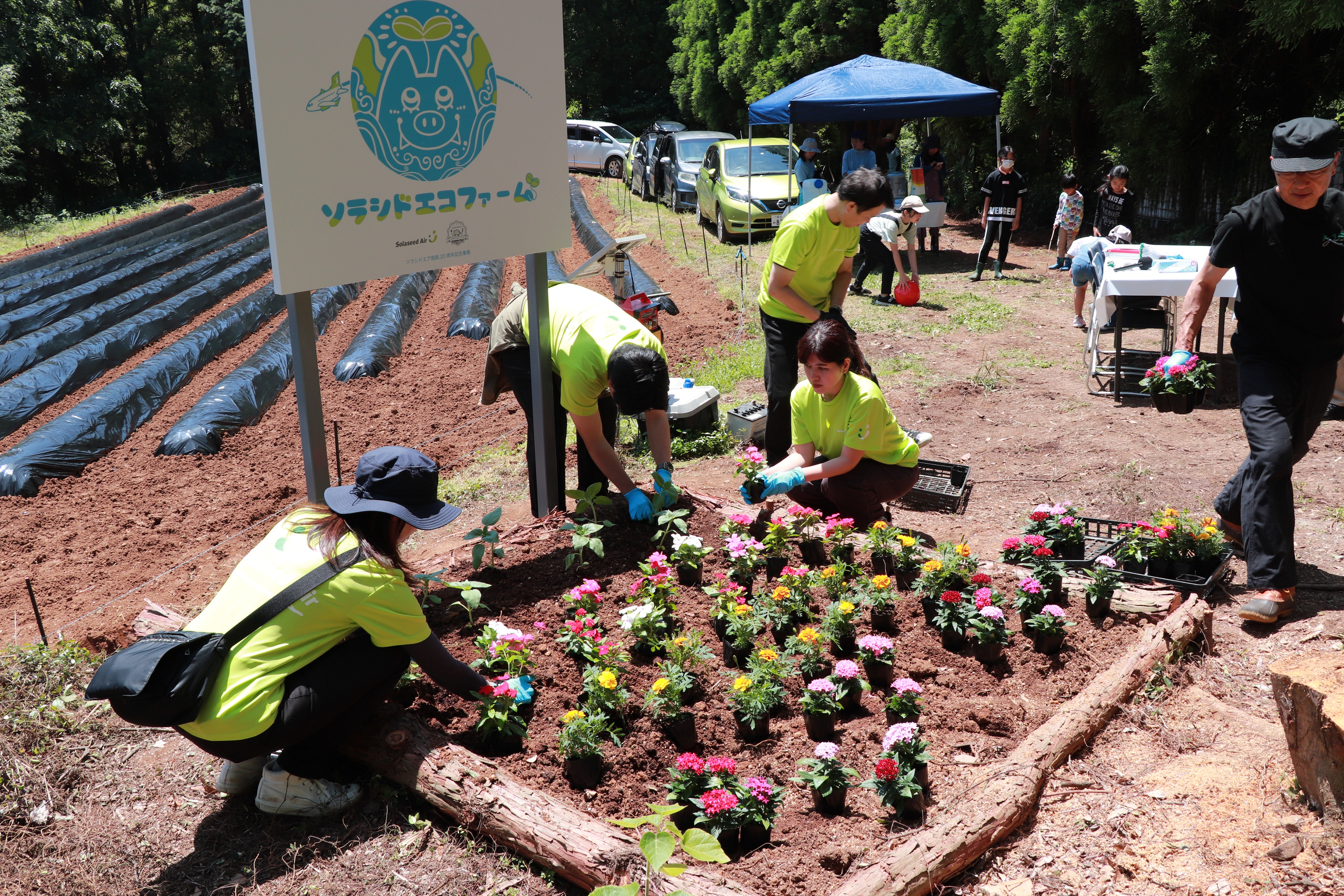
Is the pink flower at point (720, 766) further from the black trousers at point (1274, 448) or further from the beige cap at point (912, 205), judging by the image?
the beige cap at point (912, 205)

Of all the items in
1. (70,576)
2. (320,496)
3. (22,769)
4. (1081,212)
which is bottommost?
(70,576)

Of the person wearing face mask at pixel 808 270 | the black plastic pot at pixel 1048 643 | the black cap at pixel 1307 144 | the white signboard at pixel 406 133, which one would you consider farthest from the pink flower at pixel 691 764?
the black cap at pixel 1307 144

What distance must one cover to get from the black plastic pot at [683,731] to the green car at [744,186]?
1082 centimetres

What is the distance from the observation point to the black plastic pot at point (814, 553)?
407cm

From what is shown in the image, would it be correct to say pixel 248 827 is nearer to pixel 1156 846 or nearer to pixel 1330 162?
pixel 1156 846

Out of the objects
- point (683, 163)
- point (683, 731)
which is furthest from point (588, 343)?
point (683, 163)

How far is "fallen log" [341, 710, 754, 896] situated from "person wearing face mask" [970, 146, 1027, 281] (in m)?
9.78

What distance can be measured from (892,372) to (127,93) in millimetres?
31402

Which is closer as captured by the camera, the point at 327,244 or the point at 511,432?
the point at 327,244

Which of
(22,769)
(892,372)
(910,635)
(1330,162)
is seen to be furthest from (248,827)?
(892,372)

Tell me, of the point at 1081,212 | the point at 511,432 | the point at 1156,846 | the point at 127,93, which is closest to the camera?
the point at 1156,846

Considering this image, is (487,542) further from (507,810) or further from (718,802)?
(718,802)

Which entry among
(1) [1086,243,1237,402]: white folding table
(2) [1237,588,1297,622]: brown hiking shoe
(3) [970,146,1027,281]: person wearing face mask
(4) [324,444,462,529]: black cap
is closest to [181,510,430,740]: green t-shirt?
(4) [324,444,462,529]: black cap

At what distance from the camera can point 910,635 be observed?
349cm
